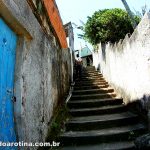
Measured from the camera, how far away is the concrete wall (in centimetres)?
405

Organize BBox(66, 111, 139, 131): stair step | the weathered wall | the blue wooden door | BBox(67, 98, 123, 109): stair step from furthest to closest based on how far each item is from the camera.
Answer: BBox(67, 98, 123, 109): stair step < BBox(66, 111, 139, 131): stair step < the weathered wall < the blue wooden door

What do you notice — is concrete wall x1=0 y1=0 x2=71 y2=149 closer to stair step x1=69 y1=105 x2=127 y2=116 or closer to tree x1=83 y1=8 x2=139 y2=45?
stair step x1=69 y1=105 x2=127 y2=116

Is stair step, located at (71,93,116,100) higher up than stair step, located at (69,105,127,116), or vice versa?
stair step, located at (71,93,116,100)

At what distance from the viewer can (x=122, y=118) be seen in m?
6.97

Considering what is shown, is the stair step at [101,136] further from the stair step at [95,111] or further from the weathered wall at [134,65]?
the stair step at [95,111]

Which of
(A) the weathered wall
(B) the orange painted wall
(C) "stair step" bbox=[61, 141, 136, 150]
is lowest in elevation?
(C) "stair step" bbox=[61, 141, 136, 150]

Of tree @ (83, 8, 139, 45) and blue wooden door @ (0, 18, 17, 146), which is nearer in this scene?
blue wooden door @ (0, 18, 17, 146)

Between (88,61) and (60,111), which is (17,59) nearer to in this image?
(60,111)

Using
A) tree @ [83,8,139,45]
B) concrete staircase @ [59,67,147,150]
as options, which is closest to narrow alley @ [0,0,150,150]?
concrete staircase @ [59,67,147,150]

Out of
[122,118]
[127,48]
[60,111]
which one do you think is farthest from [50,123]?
[127,48]

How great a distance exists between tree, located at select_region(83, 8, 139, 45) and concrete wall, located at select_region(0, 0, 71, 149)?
10.8 m

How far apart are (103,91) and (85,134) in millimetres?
3786

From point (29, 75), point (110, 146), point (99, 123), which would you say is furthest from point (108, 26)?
point (29, 75)

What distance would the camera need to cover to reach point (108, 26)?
16703 millimetres
